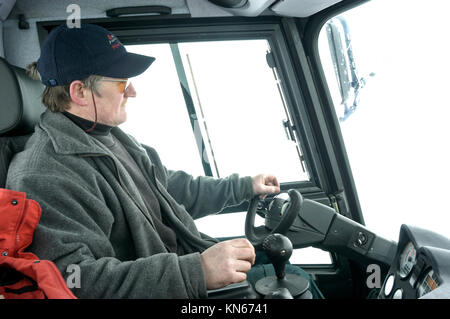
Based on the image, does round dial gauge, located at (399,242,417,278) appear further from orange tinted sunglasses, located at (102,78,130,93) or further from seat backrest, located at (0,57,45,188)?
seat backrest, located at (0,57,45,188)

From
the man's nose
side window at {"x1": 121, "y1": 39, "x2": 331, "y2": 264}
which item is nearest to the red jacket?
the man's nose

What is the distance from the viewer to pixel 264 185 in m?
1.82

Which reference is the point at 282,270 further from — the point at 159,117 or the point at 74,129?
the point at 159,117

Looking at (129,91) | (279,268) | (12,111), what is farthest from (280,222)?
(12,111)

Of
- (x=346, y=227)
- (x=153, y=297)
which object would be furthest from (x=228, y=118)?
(x=153, y=297)

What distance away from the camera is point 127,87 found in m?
1.52

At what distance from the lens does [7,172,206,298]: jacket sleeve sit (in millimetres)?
1044

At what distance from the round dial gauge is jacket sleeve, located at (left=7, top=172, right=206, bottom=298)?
27.3 inches

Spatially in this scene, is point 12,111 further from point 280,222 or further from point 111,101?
point 280,222

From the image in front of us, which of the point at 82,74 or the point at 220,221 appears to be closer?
the point at 82,74

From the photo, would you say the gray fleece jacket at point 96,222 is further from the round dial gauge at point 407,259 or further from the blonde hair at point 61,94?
the round dial gauge at point 407,259

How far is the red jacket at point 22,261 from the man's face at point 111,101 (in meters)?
0.50

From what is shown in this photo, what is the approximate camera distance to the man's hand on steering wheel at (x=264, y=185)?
180 centimetres
